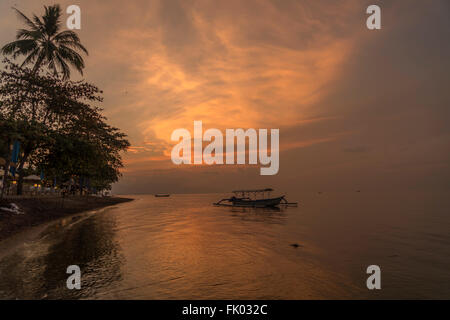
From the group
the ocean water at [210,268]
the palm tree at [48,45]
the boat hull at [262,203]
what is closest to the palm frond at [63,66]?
the palm tree at [48,45]

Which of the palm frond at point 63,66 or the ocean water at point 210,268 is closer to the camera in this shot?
the ocean water at point 210,268

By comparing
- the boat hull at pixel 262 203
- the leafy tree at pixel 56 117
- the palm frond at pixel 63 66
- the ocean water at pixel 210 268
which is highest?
the palm frond at pixel 63 66

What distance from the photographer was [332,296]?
27.9ft

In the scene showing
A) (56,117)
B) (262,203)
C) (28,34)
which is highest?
(28,34)

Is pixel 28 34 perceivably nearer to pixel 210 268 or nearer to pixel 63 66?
pixel 63 66

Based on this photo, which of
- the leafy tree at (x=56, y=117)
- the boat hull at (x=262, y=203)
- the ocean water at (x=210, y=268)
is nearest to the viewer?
the ocean water at (x=210, y=268)

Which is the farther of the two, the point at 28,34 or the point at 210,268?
the point at 28,34

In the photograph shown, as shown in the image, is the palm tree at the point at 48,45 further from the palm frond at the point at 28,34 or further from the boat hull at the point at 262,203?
the boat hull at the point at 262,203

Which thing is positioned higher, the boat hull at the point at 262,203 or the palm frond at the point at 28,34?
the palm frond at the point at 28,34

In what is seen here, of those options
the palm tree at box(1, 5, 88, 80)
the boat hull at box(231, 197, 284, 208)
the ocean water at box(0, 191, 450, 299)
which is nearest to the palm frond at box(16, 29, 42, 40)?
the palm tree at box(1, 5, 88, 80)

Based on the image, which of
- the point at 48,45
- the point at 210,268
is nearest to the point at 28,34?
the point at 48,45
